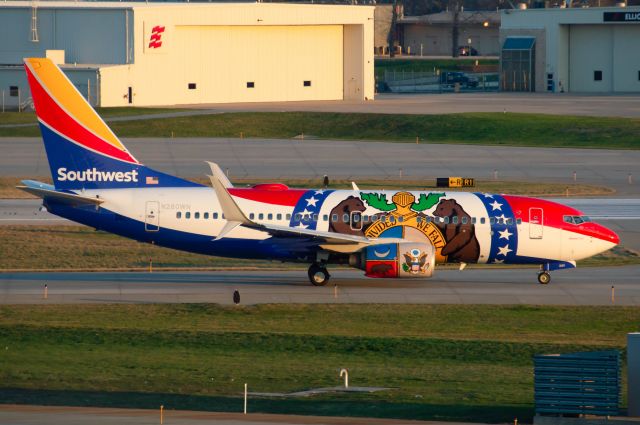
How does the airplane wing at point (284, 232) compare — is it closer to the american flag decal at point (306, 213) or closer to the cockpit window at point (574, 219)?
the american flag decal at point (306, 213)

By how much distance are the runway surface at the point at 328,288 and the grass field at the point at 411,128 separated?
1844 inches

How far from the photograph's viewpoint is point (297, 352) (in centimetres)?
3378

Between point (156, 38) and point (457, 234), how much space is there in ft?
228

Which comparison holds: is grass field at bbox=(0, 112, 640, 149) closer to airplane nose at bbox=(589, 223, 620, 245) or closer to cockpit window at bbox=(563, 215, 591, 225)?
airplane nose at bbox=(589, 223, 620, 245)

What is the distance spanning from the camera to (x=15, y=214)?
60000 mm

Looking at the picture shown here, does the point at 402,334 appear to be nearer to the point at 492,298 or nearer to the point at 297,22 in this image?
the point at 492,298

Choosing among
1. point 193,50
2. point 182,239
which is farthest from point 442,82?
point 182,239

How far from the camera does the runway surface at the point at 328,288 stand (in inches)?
1625

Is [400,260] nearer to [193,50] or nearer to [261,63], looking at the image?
[193,50]

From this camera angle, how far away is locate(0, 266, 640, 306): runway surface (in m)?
41.3

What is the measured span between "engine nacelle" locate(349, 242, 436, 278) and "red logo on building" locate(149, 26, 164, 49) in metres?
69.4

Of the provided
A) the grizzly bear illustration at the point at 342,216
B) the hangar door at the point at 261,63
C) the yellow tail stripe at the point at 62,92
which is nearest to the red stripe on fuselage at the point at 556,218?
the grizzly bear illustration at the point at 342,216

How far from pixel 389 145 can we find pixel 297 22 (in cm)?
2788

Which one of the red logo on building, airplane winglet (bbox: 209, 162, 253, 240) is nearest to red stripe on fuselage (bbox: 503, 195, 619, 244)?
airplane winglet (bbox: 209, 162, 253, 240)
